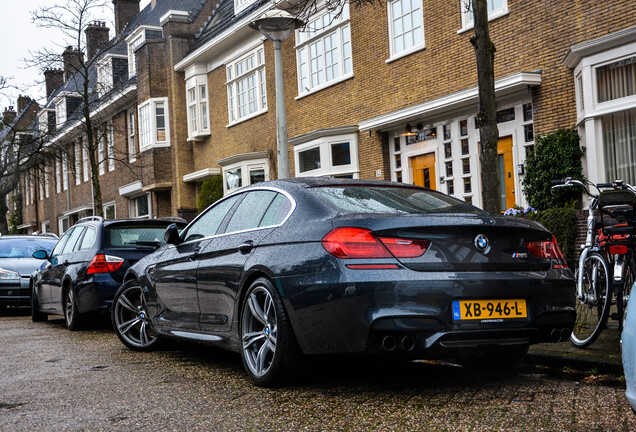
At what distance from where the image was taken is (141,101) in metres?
28.9

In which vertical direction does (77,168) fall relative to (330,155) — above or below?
above

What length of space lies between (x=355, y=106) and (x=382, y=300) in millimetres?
14403

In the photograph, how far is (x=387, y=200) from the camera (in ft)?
17.6

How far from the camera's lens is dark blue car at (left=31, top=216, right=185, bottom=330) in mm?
9703

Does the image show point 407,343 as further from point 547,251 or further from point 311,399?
point 547,251

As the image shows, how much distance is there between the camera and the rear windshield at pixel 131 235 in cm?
995

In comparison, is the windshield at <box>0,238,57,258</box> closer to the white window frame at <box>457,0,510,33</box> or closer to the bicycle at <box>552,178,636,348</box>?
the white window frame at <box>457,0,510,33</box>

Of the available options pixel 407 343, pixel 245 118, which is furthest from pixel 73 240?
pixel 245 118

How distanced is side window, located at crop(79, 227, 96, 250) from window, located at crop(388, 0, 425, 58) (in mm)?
8527

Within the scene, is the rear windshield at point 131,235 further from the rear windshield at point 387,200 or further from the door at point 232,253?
the rear windshield at point 387,200

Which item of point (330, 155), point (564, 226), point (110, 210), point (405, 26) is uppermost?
point (405, 26)

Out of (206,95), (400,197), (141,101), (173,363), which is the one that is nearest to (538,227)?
(400,197)

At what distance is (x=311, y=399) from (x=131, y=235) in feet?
18.9

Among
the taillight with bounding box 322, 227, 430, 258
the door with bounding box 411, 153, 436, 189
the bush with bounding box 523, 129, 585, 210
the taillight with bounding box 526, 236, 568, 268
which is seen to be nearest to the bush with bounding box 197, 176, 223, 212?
the door with bounding box 411, 153, 436, 189
